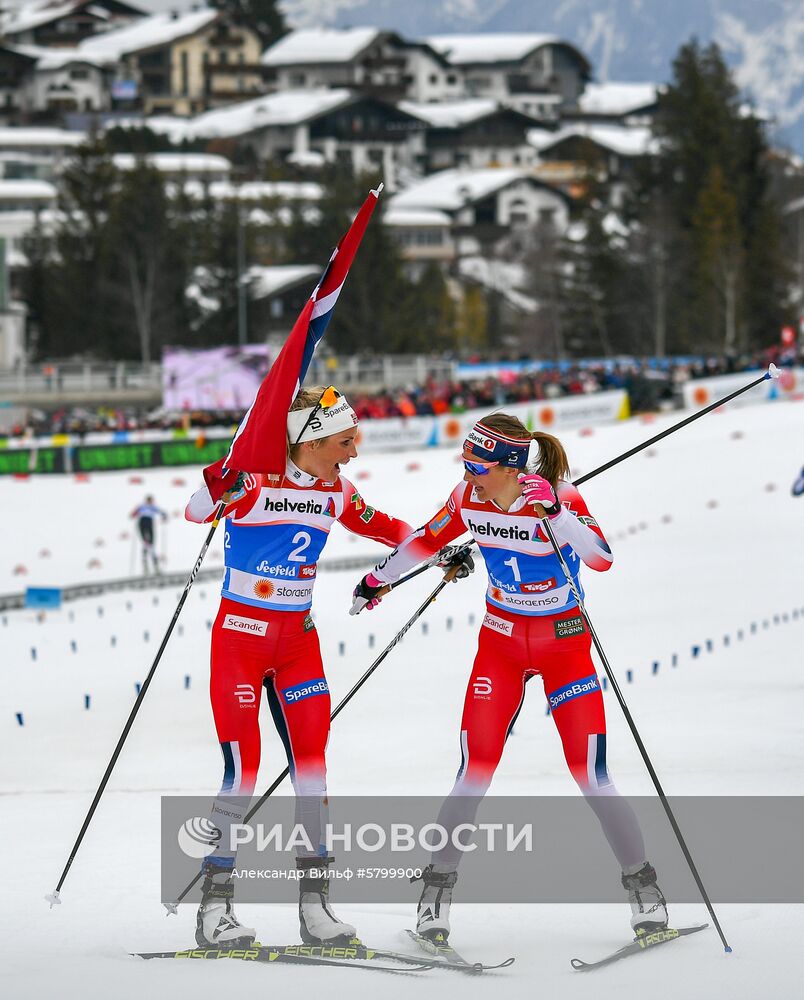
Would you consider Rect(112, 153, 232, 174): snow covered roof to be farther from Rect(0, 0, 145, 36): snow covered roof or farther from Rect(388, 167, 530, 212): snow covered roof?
Rect(0, 0, 145, 36): snow covered roof

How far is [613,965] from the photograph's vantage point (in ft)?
19.1

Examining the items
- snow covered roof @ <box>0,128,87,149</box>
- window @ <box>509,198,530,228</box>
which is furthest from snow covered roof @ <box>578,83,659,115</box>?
snow covered roof @ <box>0,128,87,149</box>

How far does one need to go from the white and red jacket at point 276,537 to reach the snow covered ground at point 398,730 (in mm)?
1402

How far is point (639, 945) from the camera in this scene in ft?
19.7

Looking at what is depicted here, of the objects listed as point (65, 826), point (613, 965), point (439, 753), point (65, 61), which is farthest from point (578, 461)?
point (65, 61)

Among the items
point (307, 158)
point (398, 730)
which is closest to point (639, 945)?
point (398, 730)

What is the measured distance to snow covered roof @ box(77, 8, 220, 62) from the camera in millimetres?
135500

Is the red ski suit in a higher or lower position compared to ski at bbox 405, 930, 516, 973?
higher

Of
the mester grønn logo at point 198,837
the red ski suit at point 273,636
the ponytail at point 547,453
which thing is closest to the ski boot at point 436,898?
the red ski suit at point 273,636

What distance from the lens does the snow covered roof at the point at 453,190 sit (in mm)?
100562

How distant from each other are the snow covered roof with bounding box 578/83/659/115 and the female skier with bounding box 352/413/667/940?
14734cm

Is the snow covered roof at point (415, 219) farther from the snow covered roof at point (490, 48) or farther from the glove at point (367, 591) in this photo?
the glove at point (367, 591)

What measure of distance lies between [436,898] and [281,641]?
120 cm

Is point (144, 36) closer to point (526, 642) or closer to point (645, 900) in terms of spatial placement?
point (526, 642)
